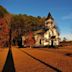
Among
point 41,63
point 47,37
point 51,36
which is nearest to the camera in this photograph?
point 41,63

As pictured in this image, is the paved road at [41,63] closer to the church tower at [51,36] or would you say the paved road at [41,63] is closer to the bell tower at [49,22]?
the church tower at [51,36]

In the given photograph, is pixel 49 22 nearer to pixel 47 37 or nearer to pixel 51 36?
pixel 51 36

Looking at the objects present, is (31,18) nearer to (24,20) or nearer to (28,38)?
(24,20)

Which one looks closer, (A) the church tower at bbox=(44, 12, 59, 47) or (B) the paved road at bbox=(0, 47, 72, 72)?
(B) the paved road at bbox=(0, 47, 72, 72)

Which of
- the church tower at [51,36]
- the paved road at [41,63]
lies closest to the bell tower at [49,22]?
the church tower at [51,36]

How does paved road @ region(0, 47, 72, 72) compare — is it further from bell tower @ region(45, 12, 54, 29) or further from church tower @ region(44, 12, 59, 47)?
bell tower @ region(45, 12, 54, 29)

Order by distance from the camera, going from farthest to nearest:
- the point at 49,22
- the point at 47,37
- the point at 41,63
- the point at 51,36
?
the point at 49,22 → the point at 47,37 → the point at 51,36 → the point at 41,63

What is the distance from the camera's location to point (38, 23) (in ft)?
356

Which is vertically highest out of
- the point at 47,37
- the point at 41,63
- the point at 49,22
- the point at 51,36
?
the point at 49,22

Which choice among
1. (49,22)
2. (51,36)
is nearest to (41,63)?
(51,36)

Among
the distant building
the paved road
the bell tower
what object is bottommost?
the paved road

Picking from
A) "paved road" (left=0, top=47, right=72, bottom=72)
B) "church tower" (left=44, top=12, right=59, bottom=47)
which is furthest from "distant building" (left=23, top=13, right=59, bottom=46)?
"paved road" (left=0, top=47, right=72, bottom=72)

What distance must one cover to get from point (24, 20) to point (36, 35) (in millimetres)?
27195

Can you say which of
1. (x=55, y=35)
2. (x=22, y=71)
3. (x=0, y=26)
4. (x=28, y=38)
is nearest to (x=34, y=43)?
(x=28, y=38)
